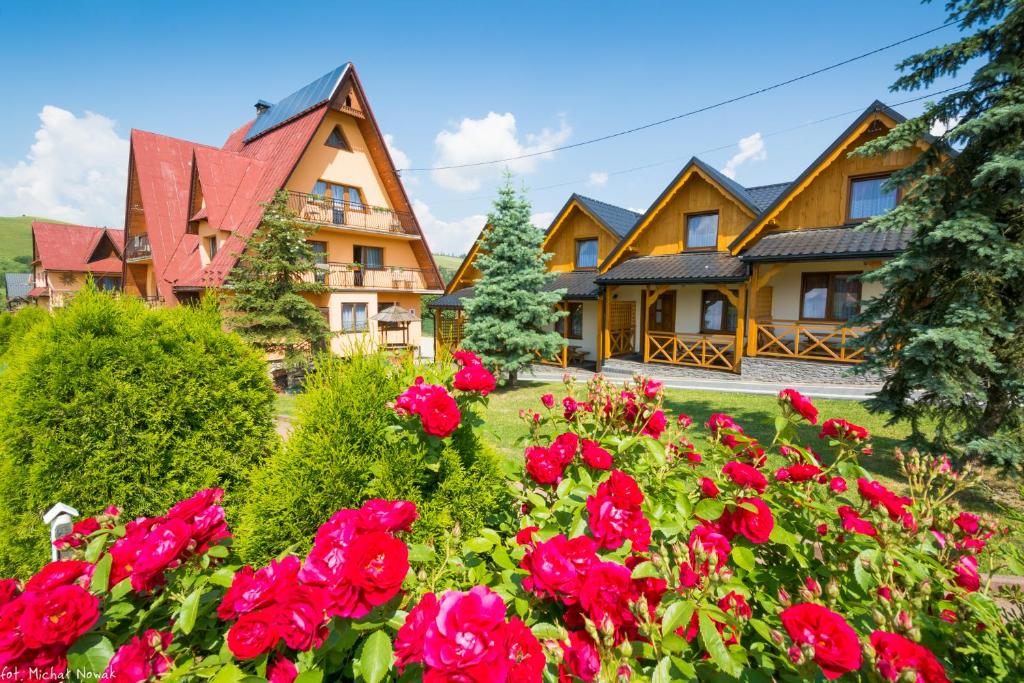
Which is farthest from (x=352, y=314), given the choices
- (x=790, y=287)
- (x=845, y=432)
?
(x=845, y=432)

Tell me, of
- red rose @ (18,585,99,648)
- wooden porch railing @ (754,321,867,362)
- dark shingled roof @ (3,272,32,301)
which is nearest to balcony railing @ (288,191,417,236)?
wooden porch railing @ (754,321,867,362)

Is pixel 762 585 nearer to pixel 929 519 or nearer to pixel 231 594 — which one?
pixel 929 519

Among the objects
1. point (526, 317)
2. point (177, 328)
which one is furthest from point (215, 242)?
point (177, 328)

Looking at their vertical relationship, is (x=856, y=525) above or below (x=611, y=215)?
below

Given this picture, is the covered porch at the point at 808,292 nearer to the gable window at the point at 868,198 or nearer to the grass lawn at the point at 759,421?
the gable window at the point at 868,198

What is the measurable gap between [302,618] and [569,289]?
16.5m

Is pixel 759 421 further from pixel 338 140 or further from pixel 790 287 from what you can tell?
pixel 338 140

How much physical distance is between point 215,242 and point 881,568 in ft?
70.4

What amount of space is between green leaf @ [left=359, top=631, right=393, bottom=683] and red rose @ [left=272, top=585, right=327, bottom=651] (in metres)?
0.16

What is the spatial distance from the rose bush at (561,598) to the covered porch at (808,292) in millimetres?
11868

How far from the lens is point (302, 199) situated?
1708cm

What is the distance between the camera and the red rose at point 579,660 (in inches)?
49.0

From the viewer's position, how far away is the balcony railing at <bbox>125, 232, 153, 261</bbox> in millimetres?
20073

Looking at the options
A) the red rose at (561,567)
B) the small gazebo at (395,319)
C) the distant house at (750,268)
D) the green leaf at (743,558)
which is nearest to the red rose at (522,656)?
the red rose at (561,567)
